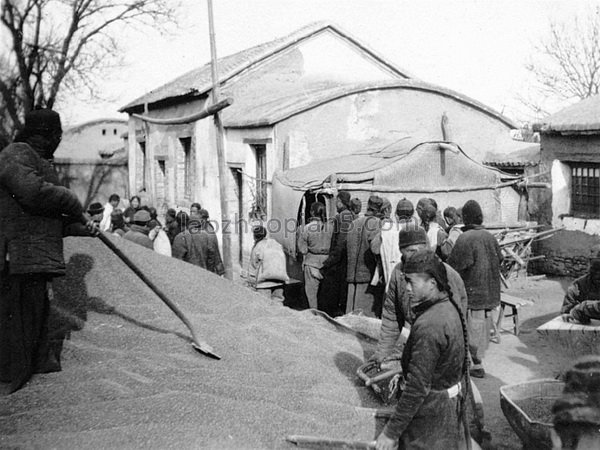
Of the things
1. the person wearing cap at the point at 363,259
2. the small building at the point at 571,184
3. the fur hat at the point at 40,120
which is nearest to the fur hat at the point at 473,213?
the person wearing cap at the point at 363,259

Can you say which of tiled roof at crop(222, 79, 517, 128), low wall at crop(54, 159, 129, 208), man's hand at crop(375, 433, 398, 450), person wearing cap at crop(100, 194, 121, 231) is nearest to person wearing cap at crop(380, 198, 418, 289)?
man's hand at crop(375, 433, 398, 450)

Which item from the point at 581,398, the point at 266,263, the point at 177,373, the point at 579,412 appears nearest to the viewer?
the point at 579,412


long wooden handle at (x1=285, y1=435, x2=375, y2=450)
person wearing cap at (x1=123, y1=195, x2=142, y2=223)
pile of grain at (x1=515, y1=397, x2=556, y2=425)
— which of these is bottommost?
pile of grain at (x1=515, y1=397, x2=556, y2=425)

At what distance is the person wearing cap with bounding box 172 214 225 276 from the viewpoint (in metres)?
8.51

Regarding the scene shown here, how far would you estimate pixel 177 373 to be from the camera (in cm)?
445

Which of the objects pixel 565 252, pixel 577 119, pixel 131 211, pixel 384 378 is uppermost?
pixel 577 119

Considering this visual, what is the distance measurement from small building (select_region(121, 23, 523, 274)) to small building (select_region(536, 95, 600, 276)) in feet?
5.71

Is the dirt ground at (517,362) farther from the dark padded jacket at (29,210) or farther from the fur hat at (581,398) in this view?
the dark padded jacket at (29,210)

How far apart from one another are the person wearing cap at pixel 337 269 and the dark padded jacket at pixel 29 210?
427 cm

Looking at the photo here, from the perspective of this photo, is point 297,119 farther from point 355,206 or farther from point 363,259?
point 363,259

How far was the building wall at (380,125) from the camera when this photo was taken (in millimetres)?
12031

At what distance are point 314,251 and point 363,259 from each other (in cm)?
94

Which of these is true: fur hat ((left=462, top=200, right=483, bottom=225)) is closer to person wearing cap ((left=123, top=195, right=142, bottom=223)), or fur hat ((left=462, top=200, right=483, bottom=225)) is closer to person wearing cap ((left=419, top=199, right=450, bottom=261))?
person wearing cap ((left=419, top=199, right=450, bottom=261))

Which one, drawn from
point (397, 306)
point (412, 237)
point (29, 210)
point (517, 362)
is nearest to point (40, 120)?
point (29, 210)
